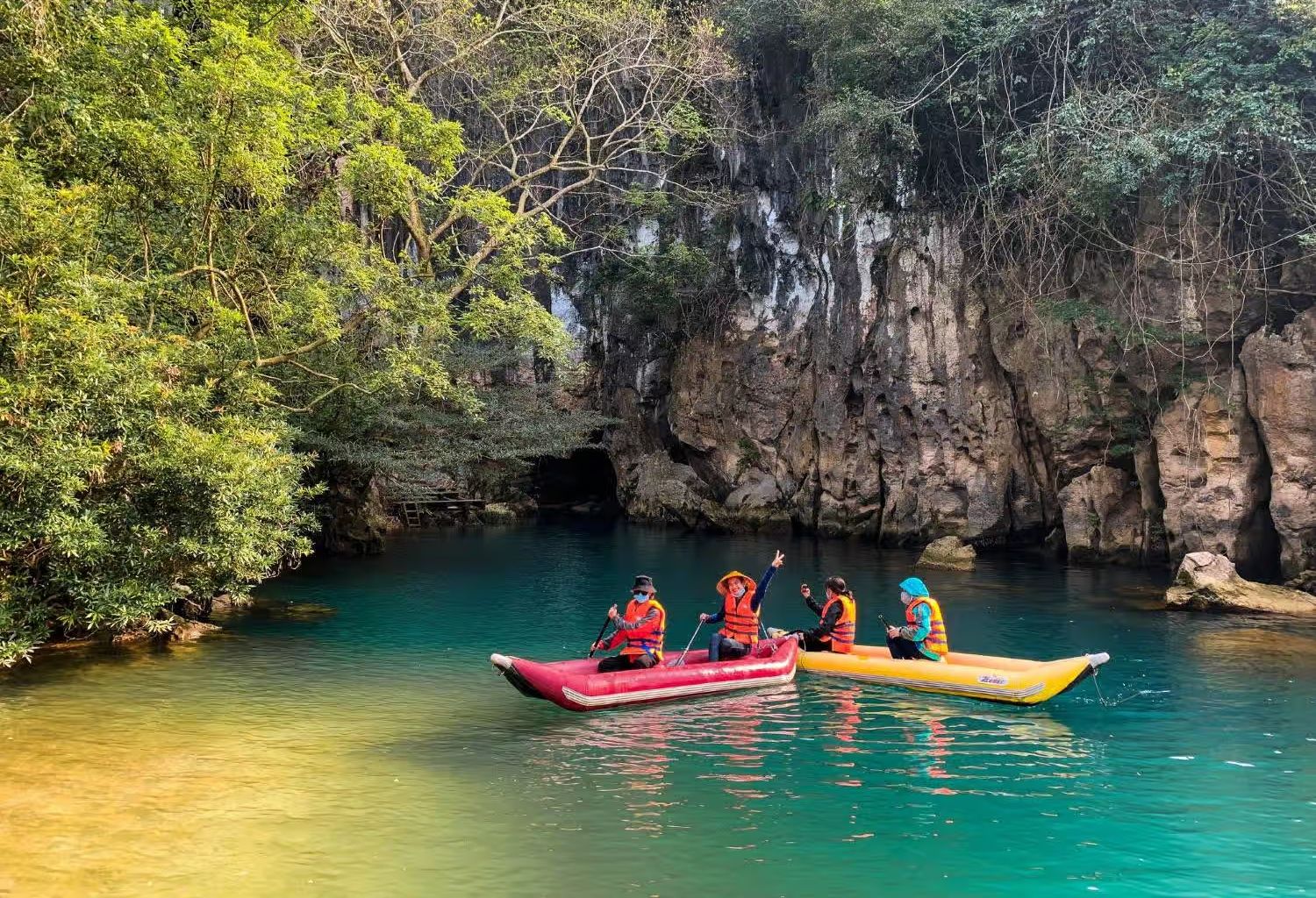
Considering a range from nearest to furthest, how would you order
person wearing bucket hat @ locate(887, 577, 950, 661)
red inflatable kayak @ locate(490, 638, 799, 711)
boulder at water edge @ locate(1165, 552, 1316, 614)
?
red inflatable kayak @ locate(490, 638, 799, 711), person wearing bucket hat @ locate(887, 577, 950, 661), boulder at water edge @ locate(1165, 552, 1316, 614)

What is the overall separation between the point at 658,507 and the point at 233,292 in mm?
21152

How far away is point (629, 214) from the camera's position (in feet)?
104

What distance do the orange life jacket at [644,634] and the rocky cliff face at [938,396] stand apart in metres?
12.7

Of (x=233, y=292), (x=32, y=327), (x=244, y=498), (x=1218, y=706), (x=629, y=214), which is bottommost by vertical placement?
(x=1218, y=706)

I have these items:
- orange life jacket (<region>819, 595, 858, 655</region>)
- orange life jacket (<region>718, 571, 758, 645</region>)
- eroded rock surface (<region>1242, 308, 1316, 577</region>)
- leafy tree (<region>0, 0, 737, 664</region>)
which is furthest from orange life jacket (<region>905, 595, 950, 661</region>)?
eroded rock surface (<region>1242, 308, 1316, 577</region>)

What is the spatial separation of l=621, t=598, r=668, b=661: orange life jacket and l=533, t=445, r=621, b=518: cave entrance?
2953 cm

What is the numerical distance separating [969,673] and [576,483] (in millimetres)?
32620

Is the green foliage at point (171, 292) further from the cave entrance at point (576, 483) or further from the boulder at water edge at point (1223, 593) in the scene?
the cave entrance at point (576, 483)

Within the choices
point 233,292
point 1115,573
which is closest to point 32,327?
point 233,292

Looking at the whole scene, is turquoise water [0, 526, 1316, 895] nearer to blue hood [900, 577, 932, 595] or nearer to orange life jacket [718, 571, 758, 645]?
orange life jacket [718, 571, 758, 645]

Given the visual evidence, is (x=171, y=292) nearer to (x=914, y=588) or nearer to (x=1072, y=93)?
(x=914, y=588)

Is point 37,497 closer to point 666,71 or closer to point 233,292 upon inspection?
point 233,292

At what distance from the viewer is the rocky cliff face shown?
61.8 feet

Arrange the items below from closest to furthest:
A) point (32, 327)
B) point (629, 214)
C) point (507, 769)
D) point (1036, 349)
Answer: point (507, 769) < point (32, 327) < point (1036, 349) < point (629, 214)
